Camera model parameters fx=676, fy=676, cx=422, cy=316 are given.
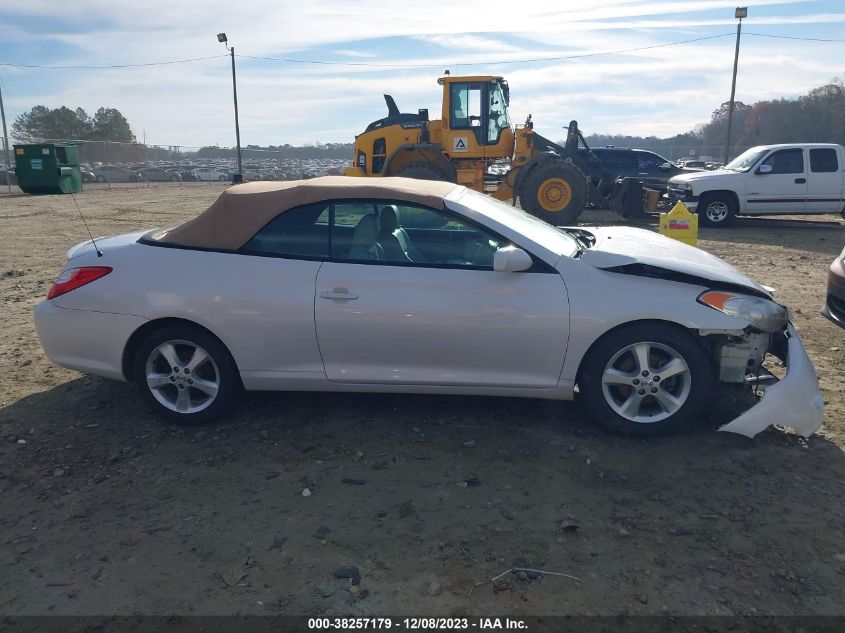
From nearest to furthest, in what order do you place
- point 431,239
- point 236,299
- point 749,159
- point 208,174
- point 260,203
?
point 236,299 < point 431,239 < point 260,203 < point 749,159 < point 208,174

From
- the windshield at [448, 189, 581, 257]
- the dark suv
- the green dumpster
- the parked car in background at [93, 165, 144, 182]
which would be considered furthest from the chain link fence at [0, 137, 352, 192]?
the windshield at [448, 189, 581, 257]

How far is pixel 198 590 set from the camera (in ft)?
9.16

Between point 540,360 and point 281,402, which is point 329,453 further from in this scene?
point 540,360

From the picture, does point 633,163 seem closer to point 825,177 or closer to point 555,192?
point 825,177

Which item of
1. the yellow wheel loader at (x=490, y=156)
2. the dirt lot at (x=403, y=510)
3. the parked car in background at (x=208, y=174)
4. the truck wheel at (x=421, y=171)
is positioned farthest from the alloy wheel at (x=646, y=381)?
the parked car in background at (x=208, y=174)

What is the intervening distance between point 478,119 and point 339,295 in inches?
481

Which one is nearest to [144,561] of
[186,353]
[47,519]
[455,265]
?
[47,519]

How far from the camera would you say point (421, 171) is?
14.9 m

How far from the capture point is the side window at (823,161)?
14297 millimetres

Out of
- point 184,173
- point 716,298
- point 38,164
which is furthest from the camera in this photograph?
point 184,173

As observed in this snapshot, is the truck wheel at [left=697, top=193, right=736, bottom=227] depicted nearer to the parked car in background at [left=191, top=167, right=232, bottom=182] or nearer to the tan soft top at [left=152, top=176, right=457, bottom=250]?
the tan soft top at [left=152, top=176, right=457, bottom=250]

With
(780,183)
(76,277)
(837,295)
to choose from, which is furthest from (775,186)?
(76,277)

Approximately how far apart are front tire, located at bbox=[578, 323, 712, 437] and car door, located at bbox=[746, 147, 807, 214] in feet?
40.1

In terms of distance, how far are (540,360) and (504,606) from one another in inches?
64.6
